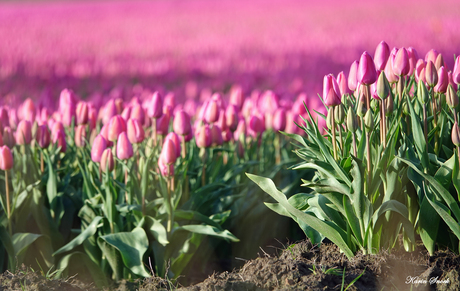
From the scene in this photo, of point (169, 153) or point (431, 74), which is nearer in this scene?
point (431, 74)

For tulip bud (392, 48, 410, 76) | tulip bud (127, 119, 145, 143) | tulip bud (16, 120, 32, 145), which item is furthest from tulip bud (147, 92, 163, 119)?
tulip bud (392, 48, 410, 76)

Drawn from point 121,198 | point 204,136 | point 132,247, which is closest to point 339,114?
point 204,136

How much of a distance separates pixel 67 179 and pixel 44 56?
13.0ft

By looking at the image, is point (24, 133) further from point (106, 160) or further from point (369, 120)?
point (369, 120)

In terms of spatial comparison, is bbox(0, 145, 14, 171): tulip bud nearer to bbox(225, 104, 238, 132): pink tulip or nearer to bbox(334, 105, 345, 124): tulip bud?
bbox(225, 104, 238, 132): pink tulip

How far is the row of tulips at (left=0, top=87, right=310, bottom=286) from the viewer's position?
1613 mm

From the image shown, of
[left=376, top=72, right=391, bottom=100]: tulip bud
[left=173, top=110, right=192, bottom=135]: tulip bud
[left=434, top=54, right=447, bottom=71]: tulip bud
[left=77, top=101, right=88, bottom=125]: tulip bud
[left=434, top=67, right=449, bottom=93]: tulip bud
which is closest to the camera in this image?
[left=376, top=72, right=391, bottom=100]: tulip bud

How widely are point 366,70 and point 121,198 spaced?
40.2 inches

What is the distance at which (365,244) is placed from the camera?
129 centimetres

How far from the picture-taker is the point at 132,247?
1.57 meters

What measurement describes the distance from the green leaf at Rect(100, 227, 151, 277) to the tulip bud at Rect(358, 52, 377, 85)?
2.73ft

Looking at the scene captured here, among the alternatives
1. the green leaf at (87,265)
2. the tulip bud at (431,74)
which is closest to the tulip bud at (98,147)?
the green leaf at (87,265)

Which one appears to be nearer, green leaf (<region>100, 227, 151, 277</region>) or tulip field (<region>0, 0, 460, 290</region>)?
tulip field (<region>0, 0, 460, 290</region>)

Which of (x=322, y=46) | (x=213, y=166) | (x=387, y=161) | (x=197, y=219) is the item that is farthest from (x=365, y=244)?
(x=322, y=46)
